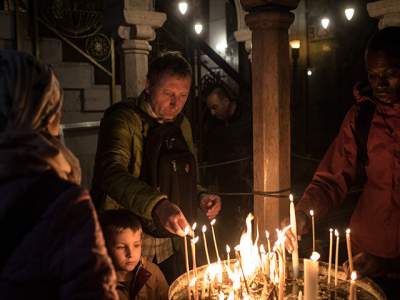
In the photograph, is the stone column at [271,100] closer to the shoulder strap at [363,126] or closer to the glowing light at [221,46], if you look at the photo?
the shoulder strap at [363,126]

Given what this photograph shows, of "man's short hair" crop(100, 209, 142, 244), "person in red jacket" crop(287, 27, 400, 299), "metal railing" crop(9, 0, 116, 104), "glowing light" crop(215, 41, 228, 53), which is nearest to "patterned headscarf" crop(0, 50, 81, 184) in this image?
"man's short hair" crop(100, 209, 142, 244)

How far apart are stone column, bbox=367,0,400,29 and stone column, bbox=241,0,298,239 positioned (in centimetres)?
161

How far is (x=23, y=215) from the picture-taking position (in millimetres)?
1427

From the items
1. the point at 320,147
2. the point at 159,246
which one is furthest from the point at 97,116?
the point at 320,147

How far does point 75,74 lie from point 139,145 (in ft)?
20.5

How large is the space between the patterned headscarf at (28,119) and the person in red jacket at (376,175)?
1616 mm

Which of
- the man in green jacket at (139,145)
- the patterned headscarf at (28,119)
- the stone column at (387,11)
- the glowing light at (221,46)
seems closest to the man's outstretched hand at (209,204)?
the man in green jacket at (139,145)

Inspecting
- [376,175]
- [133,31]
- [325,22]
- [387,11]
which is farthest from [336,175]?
[325,22]

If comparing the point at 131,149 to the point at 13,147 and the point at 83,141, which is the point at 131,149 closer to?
the point at 13,147

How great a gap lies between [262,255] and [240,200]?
4.90 meters

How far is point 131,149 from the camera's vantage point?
304 cm

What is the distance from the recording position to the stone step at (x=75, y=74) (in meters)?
8.76

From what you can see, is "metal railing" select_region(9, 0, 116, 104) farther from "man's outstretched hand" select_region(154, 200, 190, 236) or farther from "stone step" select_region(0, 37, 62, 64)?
"man's outstretched hand" select_region(154, 200, 190, 236)

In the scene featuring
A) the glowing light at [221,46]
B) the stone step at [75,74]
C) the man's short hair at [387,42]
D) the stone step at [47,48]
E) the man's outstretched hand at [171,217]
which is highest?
the glowing light at [221,46]
